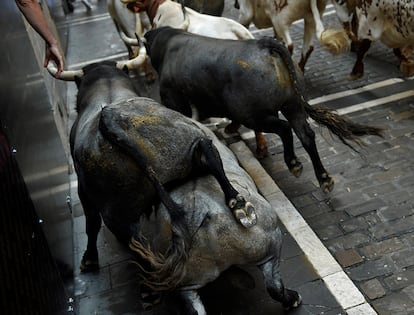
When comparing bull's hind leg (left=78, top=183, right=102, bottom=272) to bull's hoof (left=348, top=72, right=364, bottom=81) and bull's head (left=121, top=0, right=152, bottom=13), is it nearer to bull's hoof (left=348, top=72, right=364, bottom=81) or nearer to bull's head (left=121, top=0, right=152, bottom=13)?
bull's head (left=121, top=0, right=152, bottom=13)

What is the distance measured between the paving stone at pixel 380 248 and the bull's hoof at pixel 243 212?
179 centimetres

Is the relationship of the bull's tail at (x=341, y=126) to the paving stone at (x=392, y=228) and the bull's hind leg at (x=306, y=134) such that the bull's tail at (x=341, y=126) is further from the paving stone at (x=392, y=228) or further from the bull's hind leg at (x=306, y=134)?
the paving stone at (x=392, y=228)

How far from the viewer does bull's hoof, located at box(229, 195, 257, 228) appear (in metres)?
3.62

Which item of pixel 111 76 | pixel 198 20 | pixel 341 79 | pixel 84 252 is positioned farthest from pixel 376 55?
pixel 84 252

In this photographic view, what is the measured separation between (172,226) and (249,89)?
87.1 inches

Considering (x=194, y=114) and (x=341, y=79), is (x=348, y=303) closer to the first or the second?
(x=194, y=114)

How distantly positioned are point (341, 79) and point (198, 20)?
10.2 ft

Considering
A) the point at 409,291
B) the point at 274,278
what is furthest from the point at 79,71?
the point at 409,291

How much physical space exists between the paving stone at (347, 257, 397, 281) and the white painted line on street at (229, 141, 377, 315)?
114 mm

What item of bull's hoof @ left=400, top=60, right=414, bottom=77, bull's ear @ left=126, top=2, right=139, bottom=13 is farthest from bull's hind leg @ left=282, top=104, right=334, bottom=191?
bull's ear @ left=126, top=2, right=139, bottom=13

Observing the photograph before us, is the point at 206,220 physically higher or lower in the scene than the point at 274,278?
higher

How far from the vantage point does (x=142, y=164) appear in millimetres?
3668

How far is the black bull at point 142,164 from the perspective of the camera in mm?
3611

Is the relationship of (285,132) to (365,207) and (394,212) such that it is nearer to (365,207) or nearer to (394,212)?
(365,207)
